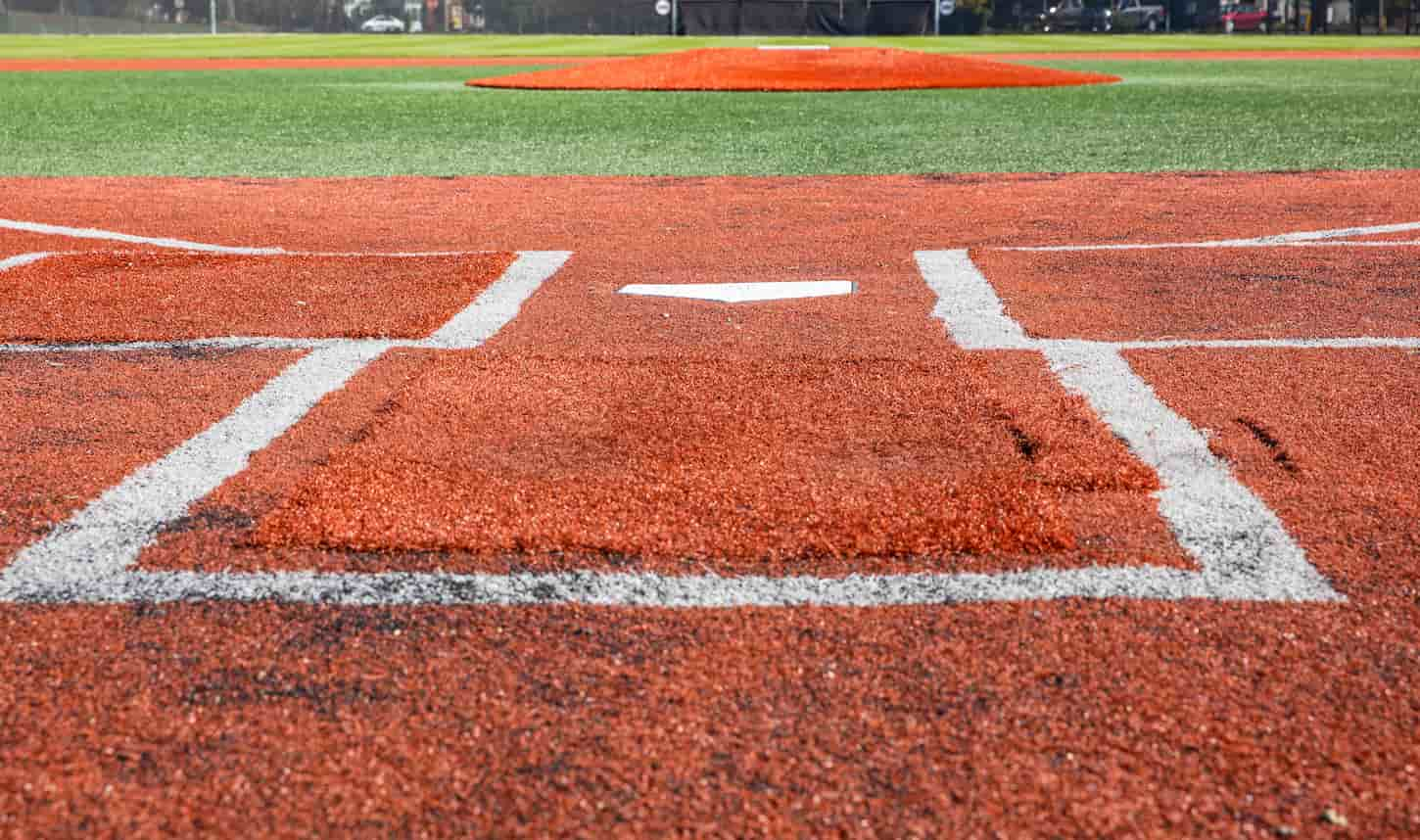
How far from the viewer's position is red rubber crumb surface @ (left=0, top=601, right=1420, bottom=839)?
70.7 inches

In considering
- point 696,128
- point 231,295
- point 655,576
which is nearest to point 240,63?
point 696,128

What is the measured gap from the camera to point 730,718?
203 centimetres

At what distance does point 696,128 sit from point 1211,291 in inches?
316

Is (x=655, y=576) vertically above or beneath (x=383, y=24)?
beneath

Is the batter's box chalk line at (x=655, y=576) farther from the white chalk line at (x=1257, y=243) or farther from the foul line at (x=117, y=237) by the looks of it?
the foul line at (x=117, y=237)

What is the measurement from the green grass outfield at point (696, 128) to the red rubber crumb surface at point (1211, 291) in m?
3.60

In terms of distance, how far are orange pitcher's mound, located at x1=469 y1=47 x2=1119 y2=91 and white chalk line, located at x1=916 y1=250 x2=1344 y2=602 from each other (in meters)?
14.5

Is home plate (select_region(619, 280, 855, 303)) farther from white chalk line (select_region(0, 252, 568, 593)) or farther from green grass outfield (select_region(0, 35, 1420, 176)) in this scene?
green grass outfield (select_region(0, 35, 1420, 176))

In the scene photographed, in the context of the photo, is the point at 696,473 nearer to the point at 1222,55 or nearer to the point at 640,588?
the point at 640,588

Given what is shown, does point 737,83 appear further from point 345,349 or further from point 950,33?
point 950,33

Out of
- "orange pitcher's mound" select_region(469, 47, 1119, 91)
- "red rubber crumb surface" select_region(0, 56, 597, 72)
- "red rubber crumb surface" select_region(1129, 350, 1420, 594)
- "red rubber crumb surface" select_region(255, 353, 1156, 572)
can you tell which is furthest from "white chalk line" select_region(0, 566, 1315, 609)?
"red rubber crumb surface" select_region(0, 56, 597, 72)

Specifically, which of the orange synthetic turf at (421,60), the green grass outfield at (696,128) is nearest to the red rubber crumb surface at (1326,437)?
the green grass outfield at (696,128)

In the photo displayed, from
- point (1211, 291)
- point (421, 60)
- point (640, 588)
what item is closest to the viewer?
point (640, 588)

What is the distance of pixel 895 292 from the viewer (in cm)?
517
